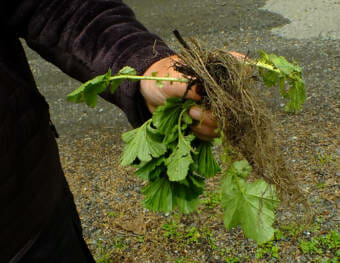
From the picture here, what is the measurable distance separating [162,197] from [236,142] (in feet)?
1.21

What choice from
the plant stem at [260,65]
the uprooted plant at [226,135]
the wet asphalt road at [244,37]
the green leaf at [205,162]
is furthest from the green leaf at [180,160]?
the wet asphalt road at [244,37]

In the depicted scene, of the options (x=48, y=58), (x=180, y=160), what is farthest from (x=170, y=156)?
(x=48, y=58)

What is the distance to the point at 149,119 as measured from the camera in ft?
5.06

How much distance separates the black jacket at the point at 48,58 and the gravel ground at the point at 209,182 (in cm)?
57

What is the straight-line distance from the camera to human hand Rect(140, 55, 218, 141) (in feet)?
4.58

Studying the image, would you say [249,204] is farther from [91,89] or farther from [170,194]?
[91,89]

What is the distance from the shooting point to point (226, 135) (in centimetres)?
140

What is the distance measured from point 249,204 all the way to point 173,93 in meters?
0.48

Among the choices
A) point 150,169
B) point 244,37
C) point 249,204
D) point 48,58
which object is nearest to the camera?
point 249,204

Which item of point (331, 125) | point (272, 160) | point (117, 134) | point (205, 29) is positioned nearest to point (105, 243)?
point (117, 134)

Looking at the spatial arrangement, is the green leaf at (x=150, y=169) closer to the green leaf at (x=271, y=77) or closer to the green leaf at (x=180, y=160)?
the green leaf at (x=180, y=160)

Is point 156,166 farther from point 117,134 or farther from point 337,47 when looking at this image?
point 337,47

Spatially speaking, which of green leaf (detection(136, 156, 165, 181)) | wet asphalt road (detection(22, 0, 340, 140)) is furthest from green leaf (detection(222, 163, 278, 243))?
wet asphalt road (detection(22, 0, 340, 140))

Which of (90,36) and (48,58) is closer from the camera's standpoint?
(90,36)
